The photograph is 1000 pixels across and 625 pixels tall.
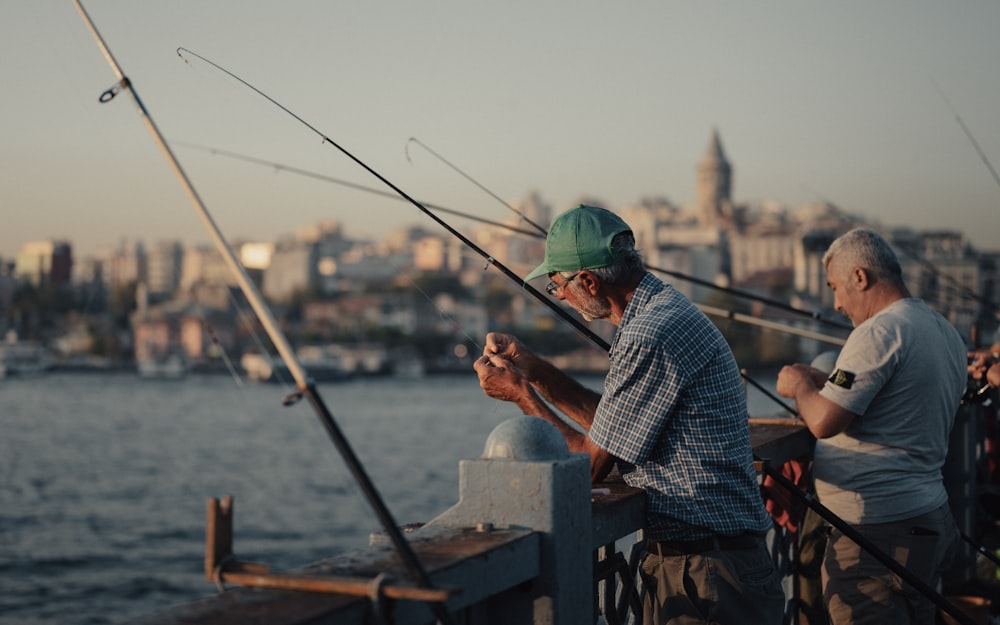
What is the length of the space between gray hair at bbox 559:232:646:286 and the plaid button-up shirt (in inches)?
1.3

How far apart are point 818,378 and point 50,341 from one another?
137 meters

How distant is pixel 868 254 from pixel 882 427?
0.43 metres

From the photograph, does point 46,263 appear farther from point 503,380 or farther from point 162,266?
point 503,380

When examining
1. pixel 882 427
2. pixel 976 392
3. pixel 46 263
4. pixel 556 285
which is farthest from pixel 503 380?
pixel 46 263

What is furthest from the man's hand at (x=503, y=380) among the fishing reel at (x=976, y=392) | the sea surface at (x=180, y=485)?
the fishing reel at (x=976, y=392)

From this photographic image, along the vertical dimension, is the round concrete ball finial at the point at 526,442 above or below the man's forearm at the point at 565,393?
below

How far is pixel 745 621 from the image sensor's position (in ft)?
8.23

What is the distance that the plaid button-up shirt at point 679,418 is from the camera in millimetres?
2377

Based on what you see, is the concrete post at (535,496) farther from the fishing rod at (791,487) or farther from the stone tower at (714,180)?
the stone tower at (714,180)

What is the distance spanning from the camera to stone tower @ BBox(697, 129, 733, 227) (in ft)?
523

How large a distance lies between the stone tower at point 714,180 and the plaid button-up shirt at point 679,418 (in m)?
156

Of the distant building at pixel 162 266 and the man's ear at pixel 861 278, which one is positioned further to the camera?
the distant building at pixel 162 266

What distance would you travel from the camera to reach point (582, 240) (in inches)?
98.2

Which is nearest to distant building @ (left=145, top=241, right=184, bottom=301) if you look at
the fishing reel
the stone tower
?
the stone tower
